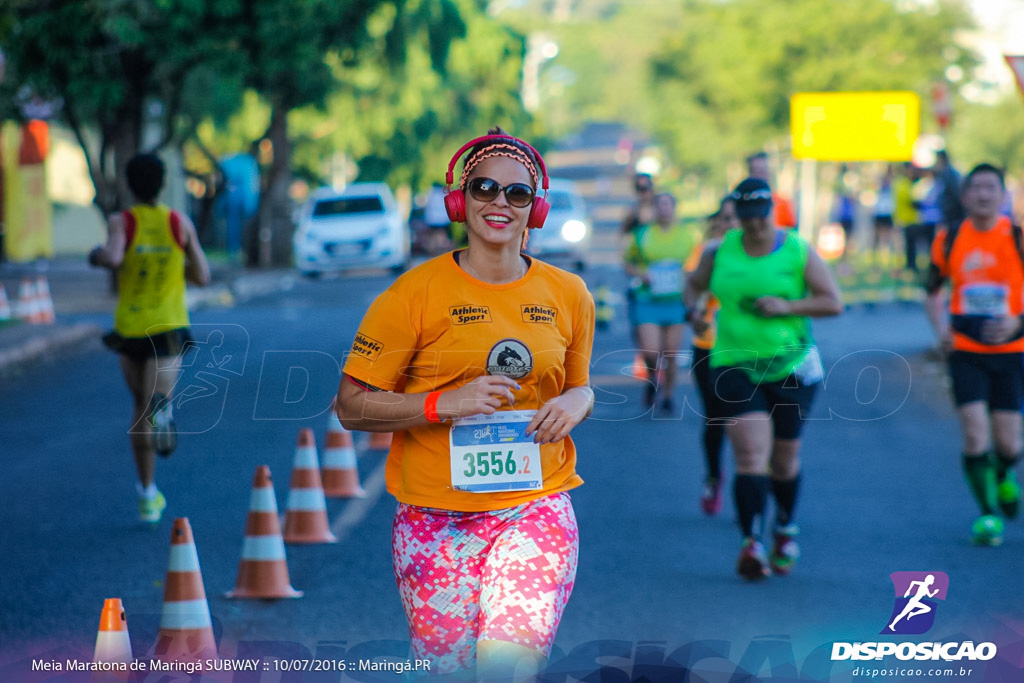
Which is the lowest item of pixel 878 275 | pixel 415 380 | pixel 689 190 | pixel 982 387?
pixel 689 190

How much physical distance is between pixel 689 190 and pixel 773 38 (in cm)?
6510

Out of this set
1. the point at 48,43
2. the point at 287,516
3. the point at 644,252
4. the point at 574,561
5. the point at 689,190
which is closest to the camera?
the point at 574,561

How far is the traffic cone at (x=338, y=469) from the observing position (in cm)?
922

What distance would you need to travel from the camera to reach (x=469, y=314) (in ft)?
12.5

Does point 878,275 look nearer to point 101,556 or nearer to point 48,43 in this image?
point 48,43

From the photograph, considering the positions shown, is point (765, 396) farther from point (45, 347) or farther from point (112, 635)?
point (45, 347)

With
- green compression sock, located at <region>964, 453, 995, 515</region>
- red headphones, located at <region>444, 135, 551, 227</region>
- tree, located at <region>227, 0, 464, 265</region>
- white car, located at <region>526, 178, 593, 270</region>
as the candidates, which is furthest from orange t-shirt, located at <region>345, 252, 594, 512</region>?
white car, located at <region>526, 178, 593, 270</region>

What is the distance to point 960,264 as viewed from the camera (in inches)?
314

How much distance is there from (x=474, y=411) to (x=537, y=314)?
1.02 ft

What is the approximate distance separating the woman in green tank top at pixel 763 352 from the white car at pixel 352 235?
24.7 m

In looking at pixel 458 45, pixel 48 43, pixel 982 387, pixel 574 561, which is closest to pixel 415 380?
pixel 574 561

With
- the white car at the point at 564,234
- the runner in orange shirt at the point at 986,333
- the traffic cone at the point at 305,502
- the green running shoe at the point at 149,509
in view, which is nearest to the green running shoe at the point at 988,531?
the runner in orange shirt at the point at 986,333

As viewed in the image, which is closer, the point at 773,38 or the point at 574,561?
the point at 574,561

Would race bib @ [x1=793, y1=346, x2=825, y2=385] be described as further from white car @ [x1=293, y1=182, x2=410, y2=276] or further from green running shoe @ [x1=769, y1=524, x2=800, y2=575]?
white car @ [x1=293, y1=182, x2=410, y2=276]
